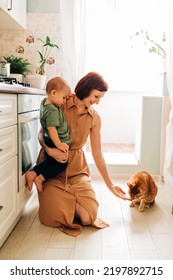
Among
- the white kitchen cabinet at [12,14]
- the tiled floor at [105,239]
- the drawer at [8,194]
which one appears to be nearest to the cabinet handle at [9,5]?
the white kitchen cabinet at [12,14]

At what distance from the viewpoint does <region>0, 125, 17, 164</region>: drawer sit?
1.33 metres

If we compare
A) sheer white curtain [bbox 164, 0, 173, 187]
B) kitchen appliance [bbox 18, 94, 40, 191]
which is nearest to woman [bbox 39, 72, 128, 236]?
kitchen appliance [bbox 18, 94, 40, 191]

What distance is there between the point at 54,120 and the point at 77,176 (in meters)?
0.48

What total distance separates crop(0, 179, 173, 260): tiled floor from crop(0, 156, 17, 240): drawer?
0.15m

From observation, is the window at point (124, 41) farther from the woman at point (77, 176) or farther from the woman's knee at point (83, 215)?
the woman's knee at point (83, 215)

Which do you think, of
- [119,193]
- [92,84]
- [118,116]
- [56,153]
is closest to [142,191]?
[119,193]

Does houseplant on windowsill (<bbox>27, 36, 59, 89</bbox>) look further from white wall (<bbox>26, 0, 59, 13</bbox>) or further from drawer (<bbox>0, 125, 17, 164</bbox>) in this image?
drawer (<bbox>0, 125, 17, 164</bbox>)

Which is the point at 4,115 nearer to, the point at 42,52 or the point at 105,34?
the point at 42,52

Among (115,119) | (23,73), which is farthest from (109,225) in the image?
(115,119)

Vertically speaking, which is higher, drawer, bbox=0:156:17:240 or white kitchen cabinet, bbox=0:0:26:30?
white kitchen cabinet, bbox=0:0:26:30

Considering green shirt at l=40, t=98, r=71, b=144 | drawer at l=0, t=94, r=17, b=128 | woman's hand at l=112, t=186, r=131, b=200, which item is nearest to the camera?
drawer at l=0, t=94, r=17, b=128

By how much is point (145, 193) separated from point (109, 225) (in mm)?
411

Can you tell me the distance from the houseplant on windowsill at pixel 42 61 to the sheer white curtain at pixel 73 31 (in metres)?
0.15

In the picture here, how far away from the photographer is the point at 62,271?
1.19 m
